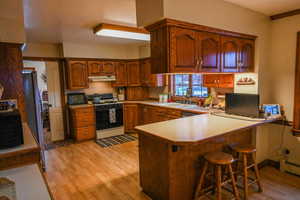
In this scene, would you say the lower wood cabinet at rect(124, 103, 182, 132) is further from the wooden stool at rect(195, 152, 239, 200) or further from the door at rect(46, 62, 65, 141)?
the wooden stool at rect(195, 152, 239, 200)

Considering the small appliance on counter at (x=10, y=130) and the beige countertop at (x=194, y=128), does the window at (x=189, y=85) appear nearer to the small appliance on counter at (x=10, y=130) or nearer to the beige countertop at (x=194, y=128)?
the beige countertop at (x=194, y=128)

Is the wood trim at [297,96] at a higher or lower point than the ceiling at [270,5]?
lower

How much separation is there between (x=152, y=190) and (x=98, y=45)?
405 centimetres

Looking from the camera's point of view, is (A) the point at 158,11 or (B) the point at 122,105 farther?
(B) the point at 122,105

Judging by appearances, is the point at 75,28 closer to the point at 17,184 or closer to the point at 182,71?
the point at 182,71

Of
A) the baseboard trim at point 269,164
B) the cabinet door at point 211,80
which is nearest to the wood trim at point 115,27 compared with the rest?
the cabinet door at point 211,80

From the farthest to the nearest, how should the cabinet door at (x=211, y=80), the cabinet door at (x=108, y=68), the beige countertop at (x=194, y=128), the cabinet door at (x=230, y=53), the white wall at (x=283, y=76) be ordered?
the cabinet door at (x=108, y=68) < the cabinet door at (x=211, y=80) < the white wall at (x=283, y=76) < the cabinet door at (x=230, y=53) < the beige countertop at (x=194, y=128)

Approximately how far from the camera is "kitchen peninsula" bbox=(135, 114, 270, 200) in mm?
1982

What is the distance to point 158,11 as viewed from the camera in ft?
6.35

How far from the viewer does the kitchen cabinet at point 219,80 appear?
3215 mm

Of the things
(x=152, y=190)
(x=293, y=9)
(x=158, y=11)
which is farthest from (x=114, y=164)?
(x=293, y=9)

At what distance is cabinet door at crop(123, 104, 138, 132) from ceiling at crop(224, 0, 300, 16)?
3493 millimetres

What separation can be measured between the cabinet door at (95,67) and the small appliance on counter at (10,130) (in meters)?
3.49

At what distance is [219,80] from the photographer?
3.38 m
